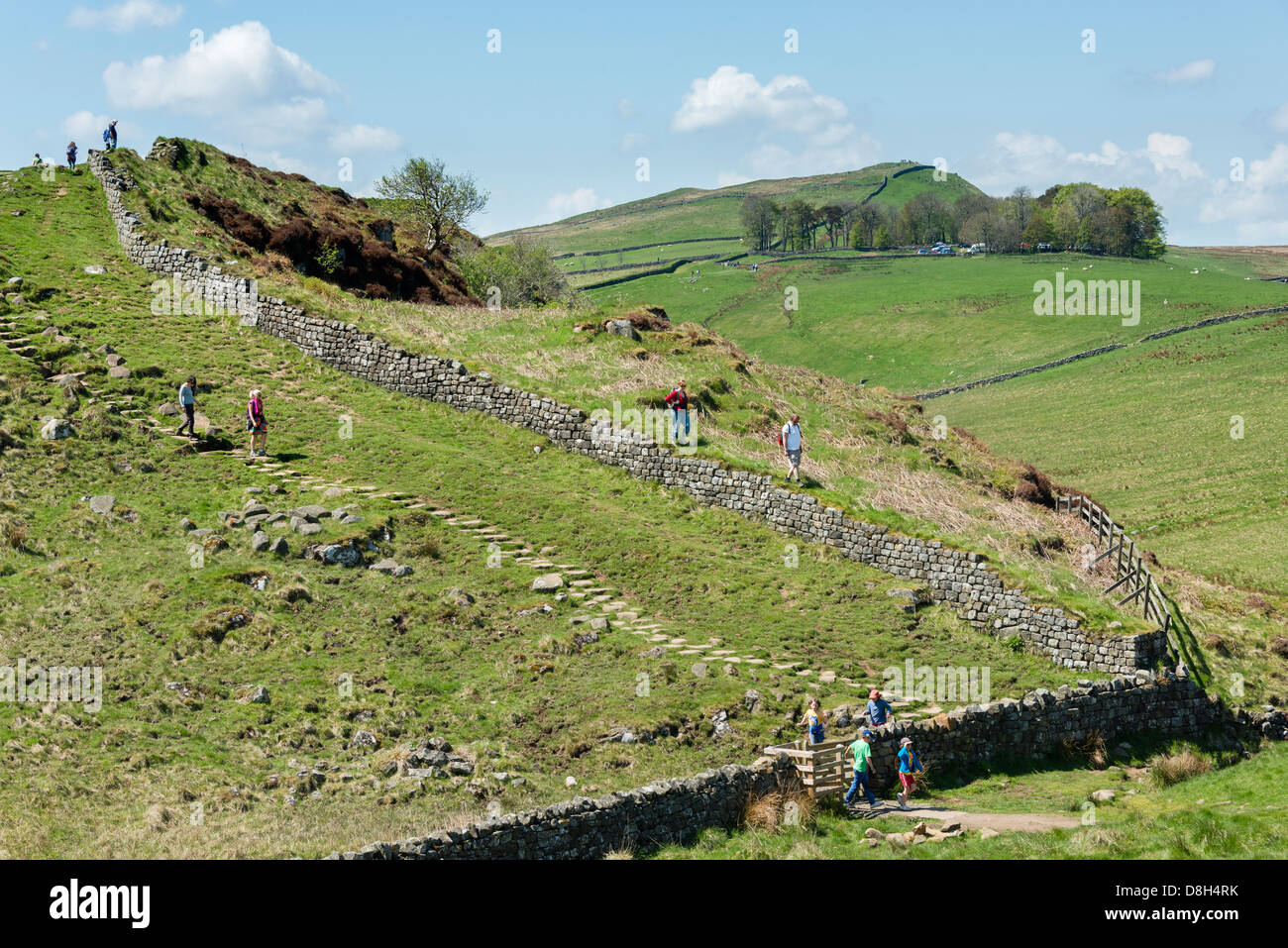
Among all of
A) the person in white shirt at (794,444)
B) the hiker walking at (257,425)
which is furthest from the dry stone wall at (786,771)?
the hiker walking at (257,425)

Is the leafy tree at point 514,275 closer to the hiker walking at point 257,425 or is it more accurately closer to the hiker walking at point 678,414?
the hiker walking at point 678,414

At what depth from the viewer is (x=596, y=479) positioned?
3612cm

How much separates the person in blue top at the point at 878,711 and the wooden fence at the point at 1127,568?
999cm

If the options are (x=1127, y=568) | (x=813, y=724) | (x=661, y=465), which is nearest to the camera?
(x=813, y=724)

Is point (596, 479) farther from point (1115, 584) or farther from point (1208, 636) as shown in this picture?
point (1208, 636)

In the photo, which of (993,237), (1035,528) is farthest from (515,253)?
(993,237)

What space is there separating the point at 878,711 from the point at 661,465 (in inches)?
603

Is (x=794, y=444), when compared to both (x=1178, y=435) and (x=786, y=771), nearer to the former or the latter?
(x=786, y=771)

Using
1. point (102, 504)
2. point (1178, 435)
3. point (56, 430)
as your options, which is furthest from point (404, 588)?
point (1178, 435)

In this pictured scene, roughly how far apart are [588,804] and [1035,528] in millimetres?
20652

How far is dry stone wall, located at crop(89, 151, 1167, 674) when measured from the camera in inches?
1101

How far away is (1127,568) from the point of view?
3158 centimetres

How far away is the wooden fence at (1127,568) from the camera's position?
28.8 m

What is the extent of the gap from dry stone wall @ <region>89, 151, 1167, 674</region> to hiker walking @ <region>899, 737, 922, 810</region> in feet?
25.5
